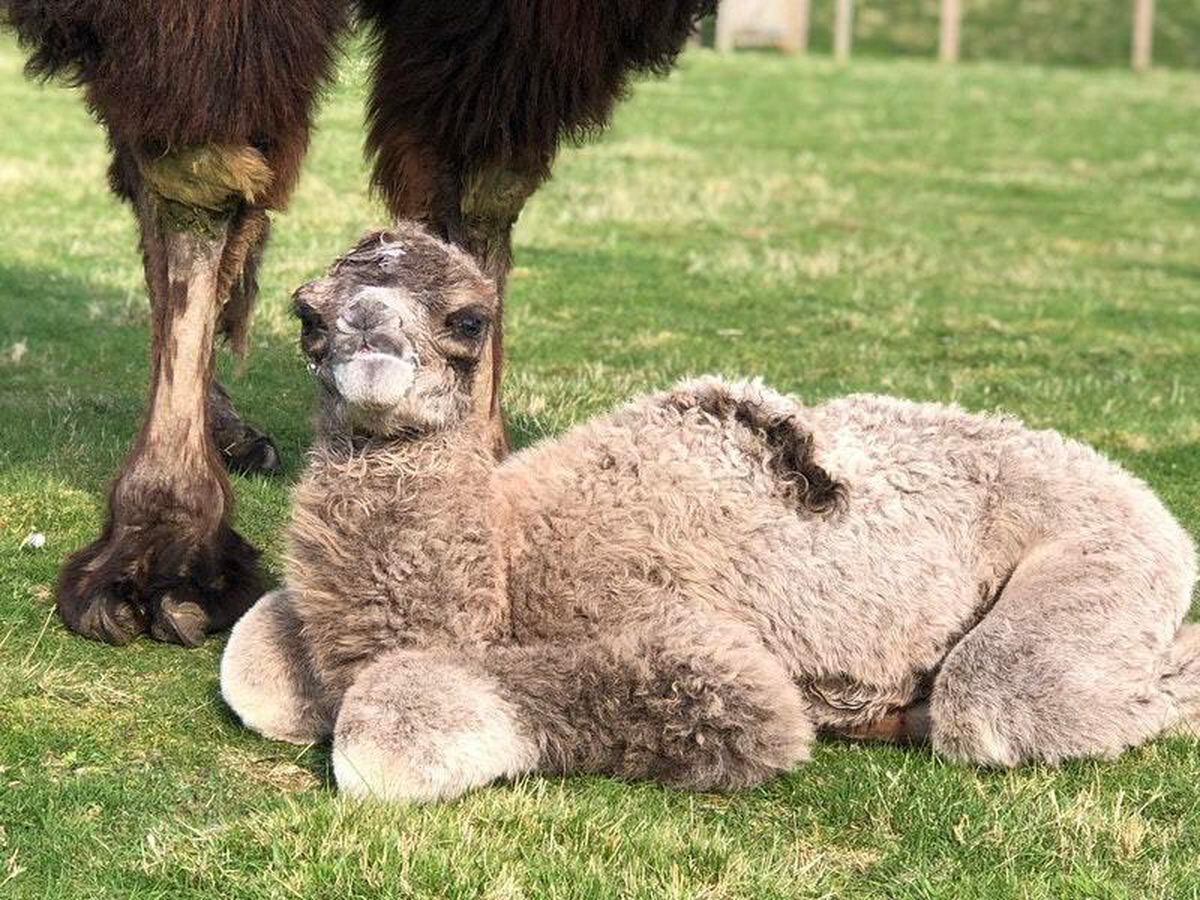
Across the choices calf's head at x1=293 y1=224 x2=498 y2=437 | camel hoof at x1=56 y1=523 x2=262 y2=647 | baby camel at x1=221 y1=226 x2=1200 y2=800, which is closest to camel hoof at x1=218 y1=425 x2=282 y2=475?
camel hoof at x1=56 y1=523 x2=262 y2=647

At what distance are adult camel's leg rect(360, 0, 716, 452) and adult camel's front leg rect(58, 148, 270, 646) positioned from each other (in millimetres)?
667

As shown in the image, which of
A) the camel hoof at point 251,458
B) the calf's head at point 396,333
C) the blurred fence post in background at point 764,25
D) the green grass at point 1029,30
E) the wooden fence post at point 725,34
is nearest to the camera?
the calf's head at point 396,333

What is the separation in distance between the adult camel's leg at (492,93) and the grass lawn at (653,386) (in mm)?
187

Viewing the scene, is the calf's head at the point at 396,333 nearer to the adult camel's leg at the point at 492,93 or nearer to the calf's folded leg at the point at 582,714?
the calf's folded leg at the point at 582,714

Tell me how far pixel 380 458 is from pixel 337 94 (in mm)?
1583

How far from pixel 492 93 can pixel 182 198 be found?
2.90 ft

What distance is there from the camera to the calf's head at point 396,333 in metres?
3.14

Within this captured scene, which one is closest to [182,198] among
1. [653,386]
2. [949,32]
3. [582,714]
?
[582,714]

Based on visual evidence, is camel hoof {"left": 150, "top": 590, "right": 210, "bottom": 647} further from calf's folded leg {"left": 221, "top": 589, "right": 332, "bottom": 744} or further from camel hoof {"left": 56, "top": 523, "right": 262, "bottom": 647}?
calf's folded leg {"left": 221, "top": 589, "right": 332, "bottom": 744}

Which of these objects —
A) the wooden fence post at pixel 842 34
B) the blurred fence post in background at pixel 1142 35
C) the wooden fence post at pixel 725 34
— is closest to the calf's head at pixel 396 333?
the wooden fence post at pixel 725 34

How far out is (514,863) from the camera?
2.99 meters

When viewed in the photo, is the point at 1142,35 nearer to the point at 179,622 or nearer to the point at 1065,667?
the point at 179,622

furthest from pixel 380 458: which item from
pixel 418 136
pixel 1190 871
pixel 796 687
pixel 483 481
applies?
pixel 418 136

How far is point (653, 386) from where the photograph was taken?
7156 mm
